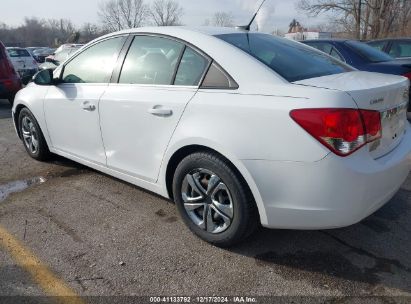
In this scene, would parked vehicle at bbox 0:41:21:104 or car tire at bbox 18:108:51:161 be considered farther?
parked vehicle at bbox 0:41:21:104

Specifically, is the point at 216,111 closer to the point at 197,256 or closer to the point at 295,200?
the point at 295,200

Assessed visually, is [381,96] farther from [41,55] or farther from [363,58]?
[41,55]

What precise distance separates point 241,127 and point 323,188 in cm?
63

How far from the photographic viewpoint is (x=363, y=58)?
6.55 metres

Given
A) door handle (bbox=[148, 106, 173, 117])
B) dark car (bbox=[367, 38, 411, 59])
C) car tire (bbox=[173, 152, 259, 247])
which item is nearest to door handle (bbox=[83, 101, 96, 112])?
door handle (bbox=[148, 106, 173, 117])

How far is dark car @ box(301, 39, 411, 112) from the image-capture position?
246 inches

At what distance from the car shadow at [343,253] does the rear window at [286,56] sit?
3.99 feet

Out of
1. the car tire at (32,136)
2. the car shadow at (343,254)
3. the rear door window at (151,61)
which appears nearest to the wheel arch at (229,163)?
the car shadow at (343,254)

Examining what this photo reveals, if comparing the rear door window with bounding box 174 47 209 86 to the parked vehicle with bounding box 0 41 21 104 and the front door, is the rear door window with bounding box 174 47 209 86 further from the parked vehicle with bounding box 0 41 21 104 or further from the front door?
the parked vehicle with bounding box 0 41 21 104

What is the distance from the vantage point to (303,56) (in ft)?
10.5

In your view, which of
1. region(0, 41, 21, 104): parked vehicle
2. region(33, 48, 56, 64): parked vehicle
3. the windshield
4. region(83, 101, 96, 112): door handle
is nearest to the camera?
region(83, 101, 96, 112): door handle

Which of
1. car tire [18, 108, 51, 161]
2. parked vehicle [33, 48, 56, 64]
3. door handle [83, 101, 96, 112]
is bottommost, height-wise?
parked vehicle [33, 48, 56, 64]

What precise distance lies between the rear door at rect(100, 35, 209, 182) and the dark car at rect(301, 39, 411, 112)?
4.17 m

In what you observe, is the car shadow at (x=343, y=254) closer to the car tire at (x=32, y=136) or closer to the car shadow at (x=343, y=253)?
the car shadow at (x=343, y=253)
